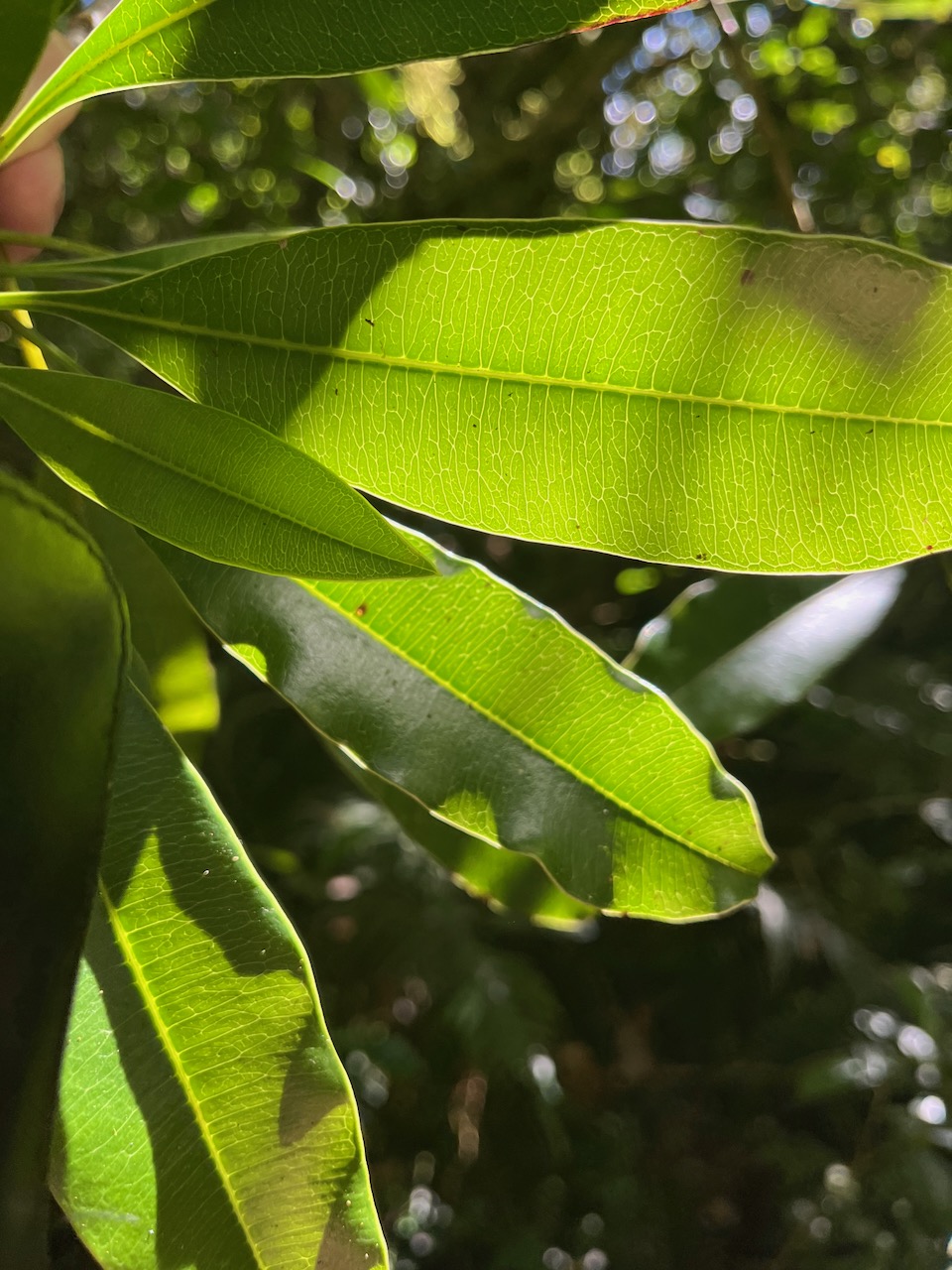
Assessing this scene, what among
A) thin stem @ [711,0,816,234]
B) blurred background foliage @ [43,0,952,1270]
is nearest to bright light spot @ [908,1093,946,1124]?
blurred background foliage @ [43,0,952,1270]

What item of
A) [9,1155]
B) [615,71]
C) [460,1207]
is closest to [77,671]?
[9,1155]

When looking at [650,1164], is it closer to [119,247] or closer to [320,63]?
[320,63]

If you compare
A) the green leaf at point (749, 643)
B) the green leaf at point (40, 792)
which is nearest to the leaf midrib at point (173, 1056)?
the green leaf at point (40, 792)

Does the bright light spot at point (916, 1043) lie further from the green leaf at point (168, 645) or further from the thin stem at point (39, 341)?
the thin stem at point (39, 341)

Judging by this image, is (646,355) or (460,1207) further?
(460,1207)

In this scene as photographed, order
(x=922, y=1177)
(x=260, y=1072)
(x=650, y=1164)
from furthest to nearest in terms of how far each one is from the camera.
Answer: (x=650, y=1164) → (x=922, y=1177) → (x=260, y=1072)

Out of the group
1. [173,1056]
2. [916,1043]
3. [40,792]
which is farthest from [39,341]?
[916,1043]

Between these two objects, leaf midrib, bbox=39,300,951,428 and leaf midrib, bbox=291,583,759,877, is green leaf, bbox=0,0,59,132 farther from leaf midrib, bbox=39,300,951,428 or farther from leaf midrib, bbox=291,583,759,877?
leaf midrib, bbox=291,583,759,877
